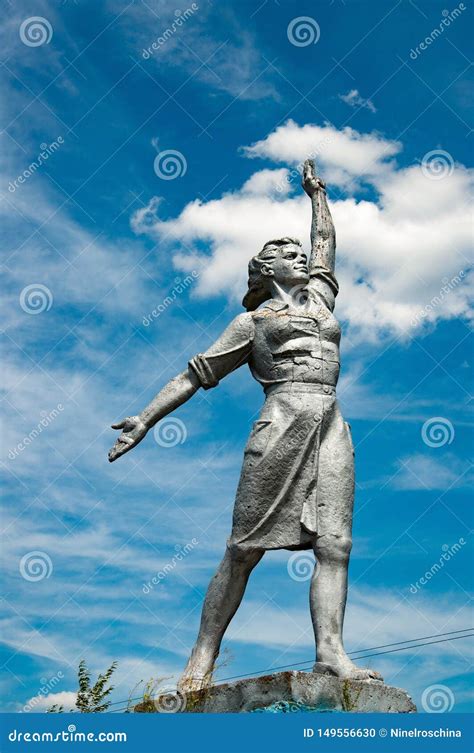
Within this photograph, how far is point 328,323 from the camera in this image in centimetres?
972

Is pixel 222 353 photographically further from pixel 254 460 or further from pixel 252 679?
pixel 252 679

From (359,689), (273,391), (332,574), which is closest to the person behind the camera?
(359,689)

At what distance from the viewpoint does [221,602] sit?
914 centimetres

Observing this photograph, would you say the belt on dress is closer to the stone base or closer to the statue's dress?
the statue's dress

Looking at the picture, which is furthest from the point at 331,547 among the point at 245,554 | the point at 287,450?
the point at 287,450

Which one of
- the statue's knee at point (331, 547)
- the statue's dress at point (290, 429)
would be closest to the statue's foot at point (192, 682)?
the statue's dress at point (290, 429)

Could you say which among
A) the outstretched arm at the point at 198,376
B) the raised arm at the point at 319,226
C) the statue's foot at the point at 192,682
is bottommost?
the statue's foot at the point at 192,682

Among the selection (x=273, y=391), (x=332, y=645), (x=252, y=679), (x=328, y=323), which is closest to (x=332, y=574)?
(x=332, y=645)

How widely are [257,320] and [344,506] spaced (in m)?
2.04

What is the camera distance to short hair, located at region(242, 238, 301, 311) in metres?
10.2

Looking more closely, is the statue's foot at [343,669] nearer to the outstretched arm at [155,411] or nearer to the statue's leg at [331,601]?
the statue's leg at [331,601]

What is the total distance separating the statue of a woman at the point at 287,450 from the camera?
29.0 feet

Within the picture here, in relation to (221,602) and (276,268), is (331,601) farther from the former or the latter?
(276,268)

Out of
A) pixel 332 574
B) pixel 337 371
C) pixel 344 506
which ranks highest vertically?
pixel 337 371
